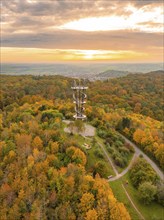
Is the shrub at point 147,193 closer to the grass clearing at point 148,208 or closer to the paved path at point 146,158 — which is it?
the grass clearing at point 148,208

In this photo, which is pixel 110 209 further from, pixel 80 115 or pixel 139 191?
pixel 80 115

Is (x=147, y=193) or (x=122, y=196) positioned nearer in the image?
(x=147, y=193)

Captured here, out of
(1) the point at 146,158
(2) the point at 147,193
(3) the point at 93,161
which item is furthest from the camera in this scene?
(1) the point at 146,158

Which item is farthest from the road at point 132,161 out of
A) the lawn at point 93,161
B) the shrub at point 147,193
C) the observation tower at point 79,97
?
the observation tower at point 79,97

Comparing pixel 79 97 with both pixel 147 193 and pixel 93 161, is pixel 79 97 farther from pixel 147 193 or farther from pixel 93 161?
pixel 147 193

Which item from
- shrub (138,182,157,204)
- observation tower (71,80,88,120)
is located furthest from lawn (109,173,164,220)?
observation tower (71,80,88,120)

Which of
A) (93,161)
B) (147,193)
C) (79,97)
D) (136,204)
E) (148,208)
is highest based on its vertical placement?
(79,97)

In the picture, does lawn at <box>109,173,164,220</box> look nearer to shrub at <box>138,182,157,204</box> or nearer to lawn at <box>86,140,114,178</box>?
shrub at <box>138,182,157,204</box>

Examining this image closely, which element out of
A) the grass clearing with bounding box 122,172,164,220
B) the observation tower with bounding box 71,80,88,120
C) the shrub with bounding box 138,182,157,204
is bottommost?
the grass clearing with bounding box 122,172,164,220

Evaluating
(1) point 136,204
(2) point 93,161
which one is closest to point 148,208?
(1) point 136,204
